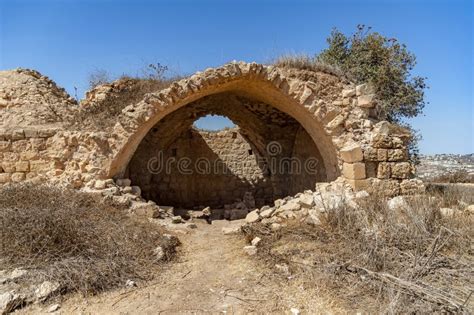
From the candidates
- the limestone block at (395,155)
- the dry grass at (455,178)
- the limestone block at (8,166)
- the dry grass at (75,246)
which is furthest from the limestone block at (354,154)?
the dry grass at (455,178)

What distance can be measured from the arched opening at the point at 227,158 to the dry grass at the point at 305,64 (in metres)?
2.11

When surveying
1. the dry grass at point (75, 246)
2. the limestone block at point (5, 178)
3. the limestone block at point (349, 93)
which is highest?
the limestone block at point (349, 93)

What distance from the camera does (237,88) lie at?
7102 millimetres

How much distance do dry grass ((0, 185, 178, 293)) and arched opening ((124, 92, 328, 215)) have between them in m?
3.86

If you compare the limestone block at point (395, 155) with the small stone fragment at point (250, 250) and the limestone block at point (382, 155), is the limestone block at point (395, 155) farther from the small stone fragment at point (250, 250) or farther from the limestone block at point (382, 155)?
the small stone fragment at point (250, 250)

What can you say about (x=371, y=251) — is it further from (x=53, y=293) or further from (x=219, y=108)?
(x=219, y=108)

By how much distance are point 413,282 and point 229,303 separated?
1.65 meters

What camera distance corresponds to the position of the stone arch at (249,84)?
225 inches

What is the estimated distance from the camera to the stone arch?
5.71 meters

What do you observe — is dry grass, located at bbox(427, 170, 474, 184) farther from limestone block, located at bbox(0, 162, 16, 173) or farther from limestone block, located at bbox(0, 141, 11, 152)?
limestone block, located at bbox(0, 141, 11, 152)

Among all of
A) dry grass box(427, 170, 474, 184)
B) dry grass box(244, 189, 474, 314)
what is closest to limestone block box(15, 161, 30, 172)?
dry grass box(244, 189, 474, 314)

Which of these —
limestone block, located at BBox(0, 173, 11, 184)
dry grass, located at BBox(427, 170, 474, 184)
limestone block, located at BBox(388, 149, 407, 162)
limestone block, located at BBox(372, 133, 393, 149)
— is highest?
limestone block, located at BBox(372, 133, 393, 149)

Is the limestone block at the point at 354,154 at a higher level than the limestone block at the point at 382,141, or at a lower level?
lower

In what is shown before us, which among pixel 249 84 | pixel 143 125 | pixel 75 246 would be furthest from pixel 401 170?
pixel 75 246
